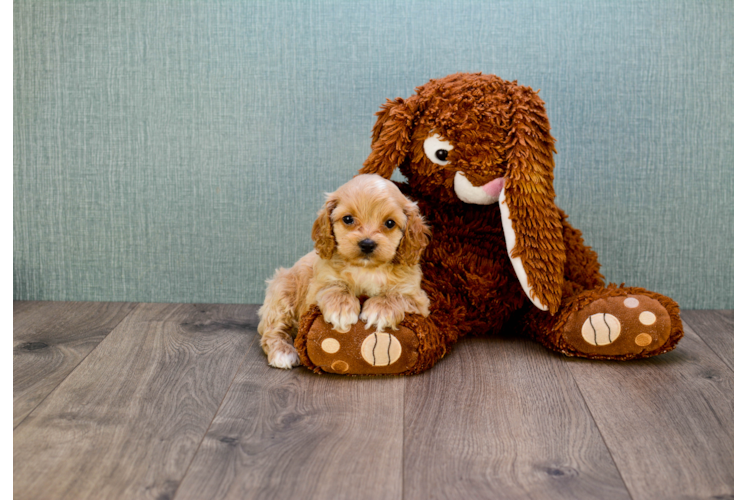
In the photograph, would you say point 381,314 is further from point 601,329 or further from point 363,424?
point 601,329

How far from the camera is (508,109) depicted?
64.2 inches

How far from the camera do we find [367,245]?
1491 mm

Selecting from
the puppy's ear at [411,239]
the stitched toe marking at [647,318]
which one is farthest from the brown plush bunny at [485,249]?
the puppy's ear at [411,239]

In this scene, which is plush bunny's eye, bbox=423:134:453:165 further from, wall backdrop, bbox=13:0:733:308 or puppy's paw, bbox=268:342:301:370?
puppy's paw, bbox=268:342:301:370

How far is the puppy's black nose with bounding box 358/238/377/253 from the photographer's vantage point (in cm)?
149

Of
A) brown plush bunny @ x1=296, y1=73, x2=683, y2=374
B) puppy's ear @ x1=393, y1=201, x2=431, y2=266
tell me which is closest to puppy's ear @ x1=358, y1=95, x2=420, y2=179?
brown plush bunny @ x1=296, y1=73, x2=683, y2=374

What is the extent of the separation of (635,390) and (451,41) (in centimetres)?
112

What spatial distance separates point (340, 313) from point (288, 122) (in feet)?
2.62

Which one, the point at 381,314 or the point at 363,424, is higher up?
the point at 381,314

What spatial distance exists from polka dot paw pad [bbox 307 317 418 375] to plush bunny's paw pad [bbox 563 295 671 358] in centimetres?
42

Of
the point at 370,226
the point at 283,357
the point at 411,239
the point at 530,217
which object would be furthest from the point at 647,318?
the point at 283,357

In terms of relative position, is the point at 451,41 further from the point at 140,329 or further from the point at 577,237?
the point at 140,329

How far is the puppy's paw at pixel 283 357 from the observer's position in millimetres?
1615
